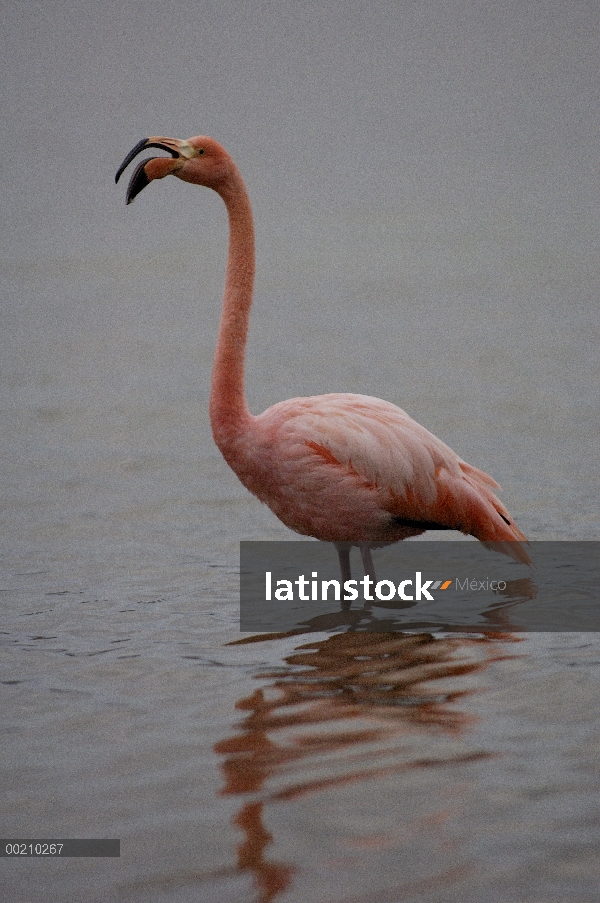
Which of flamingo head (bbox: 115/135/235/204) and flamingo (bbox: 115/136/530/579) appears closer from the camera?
flamingo head (bbox: 115/135/235/204)

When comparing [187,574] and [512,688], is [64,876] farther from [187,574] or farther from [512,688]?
[187,574]

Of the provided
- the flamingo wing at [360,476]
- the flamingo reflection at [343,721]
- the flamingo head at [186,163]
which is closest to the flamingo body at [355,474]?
the flamingo wing at [360,476]

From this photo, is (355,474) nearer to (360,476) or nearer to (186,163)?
(360,476)

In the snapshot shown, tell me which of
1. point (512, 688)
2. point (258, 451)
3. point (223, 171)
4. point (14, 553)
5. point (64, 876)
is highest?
point (223, 171)

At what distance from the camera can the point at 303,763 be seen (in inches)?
133

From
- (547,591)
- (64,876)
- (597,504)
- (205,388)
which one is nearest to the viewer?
(64,876)

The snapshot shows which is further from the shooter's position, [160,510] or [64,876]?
[160,510]

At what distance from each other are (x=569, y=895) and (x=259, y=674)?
75.0 inches

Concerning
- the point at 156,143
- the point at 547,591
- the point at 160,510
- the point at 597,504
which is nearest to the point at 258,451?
the point at 156,143

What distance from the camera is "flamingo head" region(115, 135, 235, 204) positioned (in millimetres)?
4715

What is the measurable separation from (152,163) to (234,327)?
79 cm

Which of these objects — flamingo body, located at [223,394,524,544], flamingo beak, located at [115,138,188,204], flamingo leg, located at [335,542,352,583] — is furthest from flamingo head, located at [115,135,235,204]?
flamingo leg, located at [335,542,352,583]

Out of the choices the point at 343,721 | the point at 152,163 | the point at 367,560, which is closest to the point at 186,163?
the point at 152,163

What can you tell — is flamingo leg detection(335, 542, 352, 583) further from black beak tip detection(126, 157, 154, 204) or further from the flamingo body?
black beak tip detection(126, 157, 154, 204)
